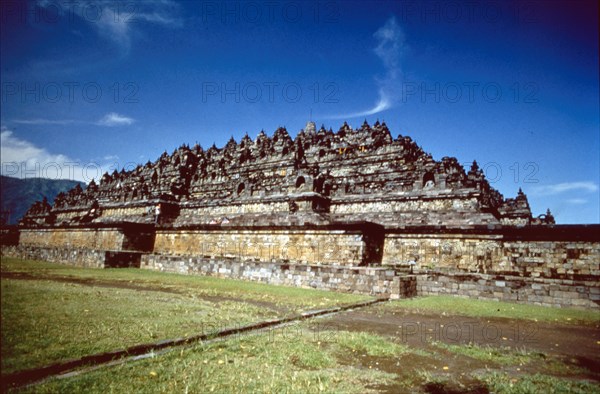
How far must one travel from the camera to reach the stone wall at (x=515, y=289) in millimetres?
11211

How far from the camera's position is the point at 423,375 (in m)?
4.52

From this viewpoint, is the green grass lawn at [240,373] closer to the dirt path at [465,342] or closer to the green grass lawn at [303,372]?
the green grass lawn at [303,372]

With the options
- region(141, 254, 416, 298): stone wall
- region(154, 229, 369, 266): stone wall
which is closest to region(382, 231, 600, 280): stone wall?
region(154, 229, 369, 266): stone wall

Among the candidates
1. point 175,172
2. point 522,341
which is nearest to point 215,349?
point 522,341

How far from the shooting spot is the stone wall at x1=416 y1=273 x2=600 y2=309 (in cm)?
1121

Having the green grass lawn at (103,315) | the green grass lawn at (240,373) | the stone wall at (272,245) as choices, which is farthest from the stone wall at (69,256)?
the green grass lawn at (240,373)

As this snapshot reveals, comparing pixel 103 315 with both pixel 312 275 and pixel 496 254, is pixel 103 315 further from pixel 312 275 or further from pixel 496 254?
pixel 496 254

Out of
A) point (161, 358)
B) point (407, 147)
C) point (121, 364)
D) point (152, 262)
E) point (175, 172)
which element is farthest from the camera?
point (175, 172)

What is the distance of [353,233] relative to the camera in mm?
15797

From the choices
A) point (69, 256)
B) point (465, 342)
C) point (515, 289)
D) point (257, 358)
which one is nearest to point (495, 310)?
point (515, 289)

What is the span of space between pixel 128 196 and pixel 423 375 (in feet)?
118

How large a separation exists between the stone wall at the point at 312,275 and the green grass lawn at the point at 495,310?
0.85 metres

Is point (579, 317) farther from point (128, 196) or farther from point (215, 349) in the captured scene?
point (128, 196)

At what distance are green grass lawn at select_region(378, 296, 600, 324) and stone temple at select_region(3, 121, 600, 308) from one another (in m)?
0.79
